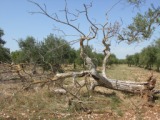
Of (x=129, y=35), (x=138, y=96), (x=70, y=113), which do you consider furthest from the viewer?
(x=129, y=35)

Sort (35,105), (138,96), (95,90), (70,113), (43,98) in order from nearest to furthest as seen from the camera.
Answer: (70,113) < (35,105) < (43,98) < (138,96) < (95,90)

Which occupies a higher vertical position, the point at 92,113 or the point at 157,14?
the point at 157,14

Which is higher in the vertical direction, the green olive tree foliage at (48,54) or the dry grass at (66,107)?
the green olive tree foliage at (48,54)

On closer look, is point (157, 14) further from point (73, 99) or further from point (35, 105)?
point (35, 105)

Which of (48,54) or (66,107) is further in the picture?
(48,54)

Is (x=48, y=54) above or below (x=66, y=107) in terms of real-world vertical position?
above

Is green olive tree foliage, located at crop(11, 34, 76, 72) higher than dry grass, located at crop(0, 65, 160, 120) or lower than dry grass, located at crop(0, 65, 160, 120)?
higher

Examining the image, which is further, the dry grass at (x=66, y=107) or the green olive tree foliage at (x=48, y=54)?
the green olive tree foliage at (x=48, y=54)

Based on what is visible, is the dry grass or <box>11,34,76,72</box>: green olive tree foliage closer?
the dry grass

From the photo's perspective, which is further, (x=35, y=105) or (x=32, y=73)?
(x=32, y=73)

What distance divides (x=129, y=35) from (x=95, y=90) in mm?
3814

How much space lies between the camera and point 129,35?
1452 centimetres

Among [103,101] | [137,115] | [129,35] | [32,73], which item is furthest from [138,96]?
[32,73]

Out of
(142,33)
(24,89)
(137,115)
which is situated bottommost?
(137,115)
